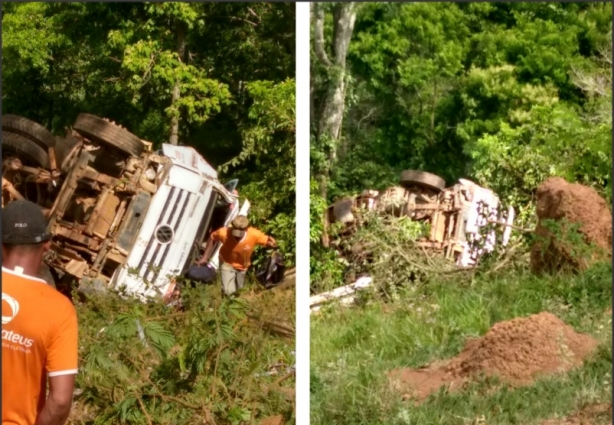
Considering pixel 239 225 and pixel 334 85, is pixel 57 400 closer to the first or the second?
pixel 239 225

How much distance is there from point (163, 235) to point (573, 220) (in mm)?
2215

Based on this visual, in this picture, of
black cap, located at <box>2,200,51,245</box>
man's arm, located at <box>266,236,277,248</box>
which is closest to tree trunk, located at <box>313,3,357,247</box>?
man's arm, located at <box>266,236,277,248</box>

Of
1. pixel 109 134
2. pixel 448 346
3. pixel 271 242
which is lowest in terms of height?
pixel 448 346

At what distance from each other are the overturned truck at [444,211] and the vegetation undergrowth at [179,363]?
1055 millimetres

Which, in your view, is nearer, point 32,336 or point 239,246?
point 32,336

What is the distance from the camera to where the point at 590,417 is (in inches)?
199

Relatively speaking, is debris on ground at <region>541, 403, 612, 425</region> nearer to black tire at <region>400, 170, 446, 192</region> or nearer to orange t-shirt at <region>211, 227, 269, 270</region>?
black tire at <region>400, 170, 446, 192</region>

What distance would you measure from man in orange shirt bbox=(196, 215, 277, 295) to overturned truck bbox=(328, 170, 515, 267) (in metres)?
0.72

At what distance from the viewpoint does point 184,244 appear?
16.8 ft

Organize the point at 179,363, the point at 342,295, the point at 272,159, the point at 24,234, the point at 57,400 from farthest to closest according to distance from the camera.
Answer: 1. the point at 342,295
2. the point at 272,159
3. the point at 179,363
4. the point at 24,234
5. the point at 57,400

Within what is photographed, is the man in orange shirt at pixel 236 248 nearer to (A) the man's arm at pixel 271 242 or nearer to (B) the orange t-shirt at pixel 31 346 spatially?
(A) the man's arm at pixel 271 242

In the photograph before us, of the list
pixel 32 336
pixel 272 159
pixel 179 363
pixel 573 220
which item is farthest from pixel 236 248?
pixel 573 220

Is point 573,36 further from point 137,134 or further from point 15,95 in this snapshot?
point 15,95

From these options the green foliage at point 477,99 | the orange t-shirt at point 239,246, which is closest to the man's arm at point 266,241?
the orange t-shirt at point 239,246
